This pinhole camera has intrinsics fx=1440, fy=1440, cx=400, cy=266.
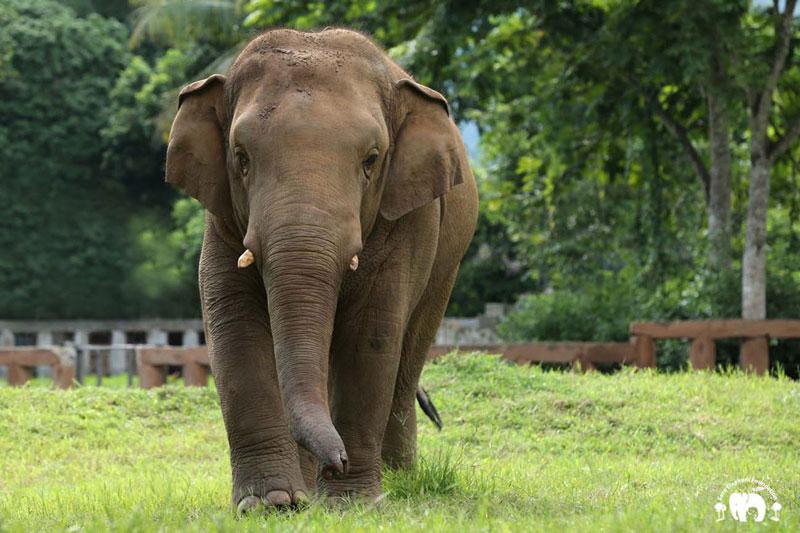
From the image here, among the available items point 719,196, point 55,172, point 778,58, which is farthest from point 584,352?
point 55,172

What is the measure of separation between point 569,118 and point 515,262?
16.0m

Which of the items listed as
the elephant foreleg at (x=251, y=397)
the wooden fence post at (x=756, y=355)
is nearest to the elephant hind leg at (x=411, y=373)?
the elephant foreleg at (x=251, y=397)

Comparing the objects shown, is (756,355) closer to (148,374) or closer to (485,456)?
(485,456)

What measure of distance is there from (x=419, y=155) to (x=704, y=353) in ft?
33.0

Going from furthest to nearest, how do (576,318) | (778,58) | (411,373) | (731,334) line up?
(576,318)
(778,58)
(731,334)
(411,373)

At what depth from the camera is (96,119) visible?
1588 inches

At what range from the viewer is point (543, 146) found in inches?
977

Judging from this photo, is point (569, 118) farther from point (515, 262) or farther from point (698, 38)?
point (515, 262)

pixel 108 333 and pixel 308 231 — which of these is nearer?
pixel 308 231

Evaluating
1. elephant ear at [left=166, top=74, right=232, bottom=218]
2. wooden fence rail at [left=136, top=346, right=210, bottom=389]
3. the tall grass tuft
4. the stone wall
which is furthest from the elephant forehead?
the stone wall

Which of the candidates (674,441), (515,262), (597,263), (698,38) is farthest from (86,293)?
(674,441)

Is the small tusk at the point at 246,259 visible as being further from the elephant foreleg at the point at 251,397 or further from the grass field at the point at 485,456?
the grass field at the point at 485,456

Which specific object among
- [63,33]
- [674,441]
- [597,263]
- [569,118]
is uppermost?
[63,33]

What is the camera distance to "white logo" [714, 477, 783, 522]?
6.39m
